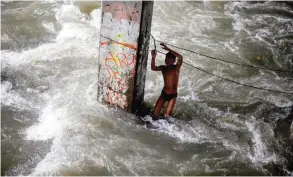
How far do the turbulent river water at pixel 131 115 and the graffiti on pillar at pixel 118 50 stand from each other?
50cm

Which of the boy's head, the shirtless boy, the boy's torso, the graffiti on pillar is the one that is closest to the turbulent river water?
the shirtless boy

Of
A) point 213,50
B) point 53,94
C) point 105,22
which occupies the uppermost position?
point 105,22

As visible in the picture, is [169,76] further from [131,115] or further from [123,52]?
[131,115]

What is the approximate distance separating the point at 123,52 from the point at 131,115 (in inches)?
54.4

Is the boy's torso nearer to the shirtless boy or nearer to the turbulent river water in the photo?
the shirtless boy

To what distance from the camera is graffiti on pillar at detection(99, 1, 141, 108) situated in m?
4.75

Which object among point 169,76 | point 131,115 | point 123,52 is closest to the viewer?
point 123,52

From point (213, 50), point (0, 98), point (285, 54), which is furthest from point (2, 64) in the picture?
point (285, 54)

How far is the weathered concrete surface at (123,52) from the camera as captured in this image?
4.73 metres

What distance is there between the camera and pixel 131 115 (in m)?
5.85

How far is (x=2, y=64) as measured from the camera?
7.57m

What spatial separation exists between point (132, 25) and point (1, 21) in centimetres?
710

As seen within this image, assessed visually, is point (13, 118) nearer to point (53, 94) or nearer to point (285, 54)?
point (53, 94)

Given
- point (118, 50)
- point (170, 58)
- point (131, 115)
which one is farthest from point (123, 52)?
point (131, 115)
